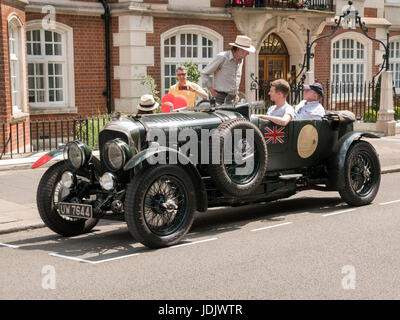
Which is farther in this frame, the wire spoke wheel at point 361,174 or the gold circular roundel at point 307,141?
the wire spoke wheel at point 361,174

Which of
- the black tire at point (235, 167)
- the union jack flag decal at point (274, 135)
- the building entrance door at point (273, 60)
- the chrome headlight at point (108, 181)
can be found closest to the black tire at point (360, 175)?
the union jack flag decal at point (274, 135)

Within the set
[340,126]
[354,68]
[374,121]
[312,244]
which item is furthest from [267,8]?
[312,244]

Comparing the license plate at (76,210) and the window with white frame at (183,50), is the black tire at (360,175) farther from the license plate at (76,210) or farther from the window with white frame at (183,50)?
the window with white frame at (183,50)

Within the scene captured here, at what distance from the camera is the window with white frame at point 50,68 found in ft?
55.0

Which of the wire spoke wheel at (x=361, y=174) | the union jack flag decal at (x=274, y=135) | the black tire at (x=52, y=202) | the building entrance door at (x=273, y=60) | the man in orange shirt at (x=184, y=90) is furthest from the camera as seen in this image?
the building entrance door at (x=273, y=60)

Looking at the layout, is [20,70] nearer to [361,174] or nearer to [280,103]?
[280,103]

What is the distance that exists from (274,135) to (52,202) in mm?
2693

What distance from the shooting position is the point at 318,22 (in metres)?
21.3

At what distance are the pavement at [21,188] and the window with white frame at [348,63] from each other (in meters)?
8.21

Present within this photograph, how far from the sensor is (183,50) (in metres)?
19.0

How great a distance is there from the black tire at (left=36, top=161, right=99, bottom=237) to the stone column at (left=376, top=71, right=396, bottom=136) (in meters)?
12.4

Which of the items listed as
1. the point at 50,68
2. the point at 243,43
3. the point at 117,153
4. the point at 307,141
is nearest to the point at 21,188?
the point at 117,153

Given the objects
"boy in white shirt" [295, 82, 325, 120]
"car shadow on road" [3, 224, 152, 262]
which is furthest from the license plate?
"boy in white shirt" [295, 82, 325, 120]
